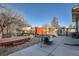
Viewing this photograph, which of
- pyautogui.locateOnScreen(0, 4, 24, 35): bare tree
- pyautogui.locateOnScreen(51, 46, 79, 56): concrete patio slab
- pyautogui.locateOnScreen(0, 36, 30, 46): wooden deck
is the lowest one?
pyautogui.locateOnScreen(51, 46, 79, 56): concrete patio slab

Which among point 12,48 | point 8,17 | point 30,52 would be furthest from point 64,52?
point 8,17

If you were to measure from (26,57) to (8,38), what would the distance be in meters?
0.30

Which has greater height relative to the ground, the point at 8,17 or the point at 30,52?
the point at 8,17

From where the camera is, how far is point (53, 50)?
336cm

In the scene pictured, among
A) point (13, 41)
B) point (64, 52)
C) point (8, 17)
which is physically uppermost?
point (8, 17)

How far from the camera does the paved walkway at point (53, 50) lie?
332 cm

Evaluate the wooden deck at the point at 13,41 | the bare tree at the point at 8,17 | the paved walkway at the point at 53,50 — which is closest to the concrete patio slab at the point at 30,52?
the paved walkway at the point at 53,50

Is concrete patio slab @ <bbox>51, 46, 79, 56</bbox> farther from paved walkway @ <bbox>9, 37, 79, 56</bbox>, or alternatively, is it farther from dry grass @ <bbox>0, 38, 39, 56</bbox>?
dry grass @ <bbox>0, 38, 39, 56</bbox>

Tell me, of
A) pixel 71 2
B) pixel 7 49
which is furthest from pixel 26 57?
pixel 71 2

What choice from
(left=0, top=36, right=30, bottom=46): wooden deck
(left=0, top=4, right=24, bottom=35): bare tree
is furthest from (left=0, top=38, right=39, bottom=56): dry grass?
(left=0, top=4, right=24, bottom=35): bare tree

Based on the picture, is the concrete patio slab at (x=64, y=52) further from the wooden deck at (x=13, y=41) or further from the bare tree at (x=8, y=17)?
the bare tree at (x=8, y=17)

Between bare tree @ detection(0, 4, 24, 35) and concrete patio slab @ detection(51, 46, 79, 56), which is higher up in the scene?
bare tree @ detection(0, 4, 24, 35)

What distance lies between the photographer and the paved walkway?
10.9 feet

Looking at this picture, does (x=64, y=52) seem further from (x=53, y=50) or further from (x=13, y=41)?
(x=13, y=41)
